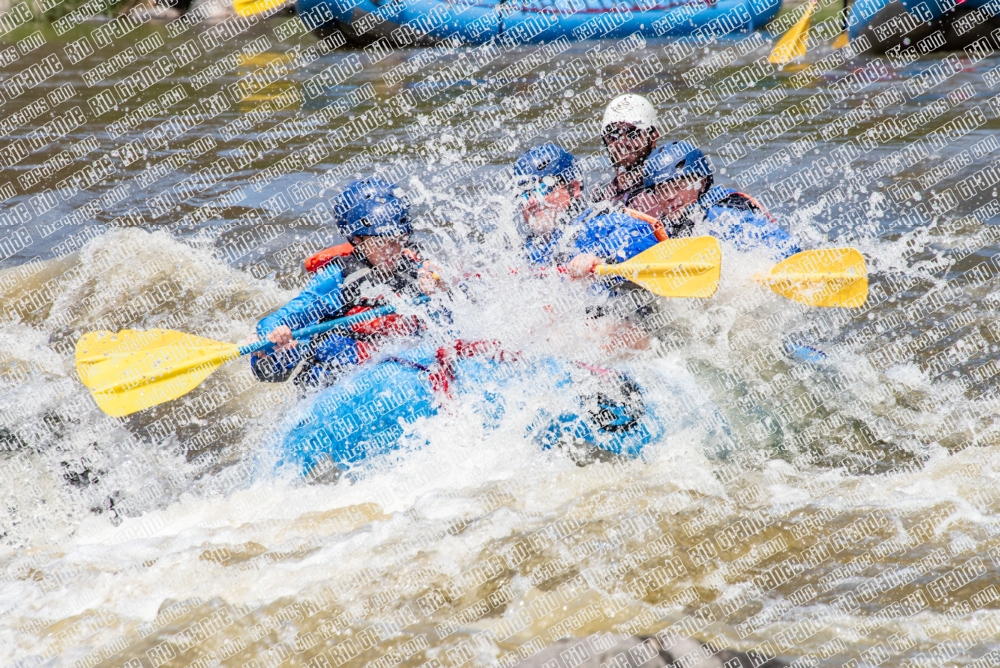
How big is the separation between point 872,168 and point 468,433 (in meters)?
4.41

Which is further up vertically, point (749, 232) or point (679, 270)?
point (679, 270)

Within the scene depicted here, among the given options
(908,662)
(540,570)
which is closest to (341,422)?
(540,570)

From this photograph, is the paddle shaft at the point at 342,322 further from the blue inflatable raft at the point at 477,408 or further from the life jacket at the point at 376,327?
the blue inflatable raft at the point at 477,408

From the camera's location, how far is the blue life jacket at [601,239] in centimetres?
444

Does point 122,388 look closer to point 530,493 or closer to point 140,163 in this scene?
point 530,493

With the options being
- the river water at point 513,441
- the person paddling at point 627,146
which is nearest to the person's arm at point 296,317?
the river water at point 513,441

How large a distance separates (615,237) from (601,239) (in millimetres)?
65

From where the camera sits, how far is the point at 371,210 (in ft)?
14.2

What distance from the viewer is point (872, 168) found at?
7.20m

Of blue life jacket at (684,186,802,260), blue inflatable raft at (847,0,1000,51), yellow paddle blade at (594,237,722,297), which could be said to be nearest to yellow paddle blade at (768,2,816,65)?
blue inflatable raft at (847,0,1000,51)

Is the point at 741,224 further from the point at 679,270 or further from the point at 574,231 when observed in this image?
the point at 574,231

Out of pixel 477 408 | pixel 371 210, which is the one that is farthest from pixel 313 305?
pixel 477 408

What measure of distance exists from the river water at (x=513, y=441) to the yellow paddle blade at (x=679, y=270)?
402 mm

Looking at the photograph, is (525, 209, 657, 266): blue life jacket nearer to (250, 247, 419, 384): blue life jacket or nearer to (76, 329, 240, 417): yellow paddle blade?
(250, 247, 419, 384): blue life jacket
